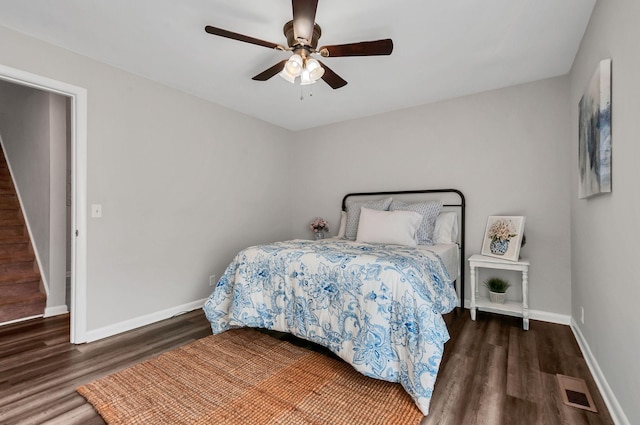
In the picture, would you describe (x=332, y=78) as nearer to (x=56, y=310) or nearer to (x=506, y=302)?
(x=506, y=302)

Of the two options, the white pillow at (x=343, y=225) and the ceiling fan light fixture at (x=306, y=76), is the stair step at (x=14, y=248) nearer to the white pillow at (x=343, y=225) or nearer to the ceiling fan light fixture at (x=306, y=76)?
the white pillow at (x=343, y=225)

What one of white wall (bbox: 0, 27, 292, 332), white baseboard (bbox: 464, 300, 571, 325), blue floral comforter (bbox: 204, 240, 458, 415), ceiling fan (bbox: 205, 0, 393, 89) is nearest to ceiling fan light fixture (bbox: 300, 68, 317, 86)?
ceiling fan (bbox: 205, 0, 393, 89)

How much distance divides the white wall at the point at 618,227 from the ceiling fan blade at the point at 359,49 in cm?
112

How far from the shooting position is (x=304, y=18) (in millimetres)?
1713

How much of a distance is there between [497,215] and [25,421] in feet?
12.7

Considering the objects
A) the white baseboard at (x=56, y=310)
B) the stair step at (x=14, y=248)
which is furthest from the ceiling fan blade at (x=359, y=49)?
the stair step at (x=14, y=248)

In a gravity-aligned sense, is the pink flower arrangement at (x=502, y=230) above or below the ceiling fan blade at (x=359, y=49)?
below

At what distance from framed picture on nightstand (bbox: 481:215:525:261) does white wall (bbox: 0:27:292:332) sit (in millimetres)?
2779

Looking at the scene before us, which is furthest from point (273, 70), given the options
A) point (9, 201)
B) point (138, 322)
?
point (9, 201)

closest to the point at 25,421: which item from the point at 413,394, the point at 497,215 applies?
the point at 413,394

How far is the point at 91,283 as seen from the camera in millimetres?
2578

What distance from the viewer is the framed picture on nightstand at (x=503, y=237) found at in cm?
287

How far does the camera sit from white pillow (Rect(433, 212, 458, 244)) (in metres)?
3.28

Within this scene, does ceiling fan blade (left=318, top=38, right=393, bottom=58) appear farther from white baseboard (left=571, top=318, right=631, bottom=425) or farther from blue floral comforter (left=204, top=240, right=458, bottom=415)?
white baseboard (left=571, top=318, right=631, bottom=425)
